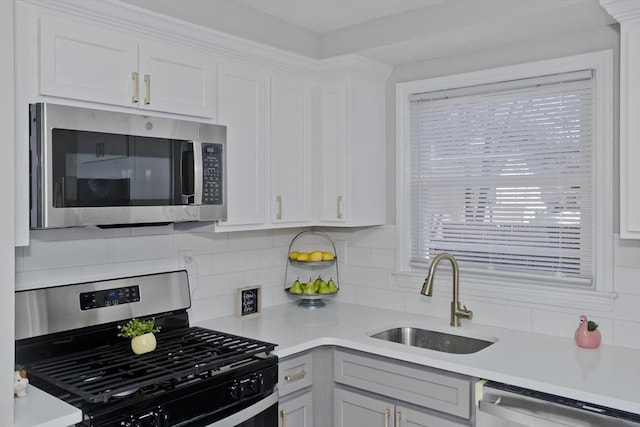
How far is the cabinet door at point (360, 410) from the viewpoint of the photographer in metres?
2.40

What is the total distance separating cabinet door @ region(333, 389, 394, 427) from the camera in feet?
7.88

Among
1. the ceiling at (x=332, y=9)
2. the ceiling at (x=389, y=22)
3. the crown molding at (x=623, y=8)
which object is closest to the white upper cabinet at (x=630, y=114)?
the crown molding at (x=623, y=8)

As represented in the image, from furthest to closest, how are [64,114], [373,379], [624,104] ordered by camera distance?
[373,379] → [624,104] → [64,114]

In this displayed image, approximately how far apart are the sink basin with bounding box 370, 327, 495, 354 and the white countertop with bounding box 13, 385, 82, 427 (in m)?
1.45

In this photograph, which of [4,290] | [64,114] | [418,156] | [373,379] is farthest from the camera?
[418,156]

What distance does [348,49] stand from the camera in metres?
3.00

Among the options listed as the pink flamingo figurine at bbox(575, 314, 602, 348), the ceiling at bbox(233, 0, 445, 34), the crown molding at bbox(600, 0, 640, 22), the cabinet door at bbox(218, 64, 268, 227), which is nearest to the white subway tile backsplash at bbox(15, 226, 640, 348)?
the pink flamingo figurine at bbox(575, 314, 602, 348)

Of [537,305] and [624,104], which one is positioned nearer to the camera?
[624,104]

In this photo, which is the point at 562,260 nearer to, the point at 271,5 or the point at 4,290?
the point at 271,5

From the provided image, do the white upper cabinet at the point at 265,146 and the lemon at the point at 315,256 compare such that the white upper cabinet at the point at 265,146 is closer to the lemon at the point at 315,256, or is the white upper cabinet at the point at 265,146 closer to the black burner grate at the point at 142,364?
the lemon at the point at 315,256

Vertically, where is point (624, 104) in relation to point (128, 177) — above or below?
above

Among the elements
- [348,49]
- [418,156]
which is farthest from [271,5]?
[418,156]

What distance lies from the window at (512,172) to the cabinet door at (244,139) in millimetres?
824

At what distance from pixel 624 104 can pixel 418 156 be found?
1.15m
